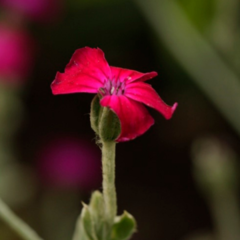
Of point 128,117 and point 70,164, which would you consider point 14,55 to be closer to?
point 70,164

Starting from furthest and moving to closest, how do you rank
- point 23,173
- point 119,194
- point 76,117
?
point 76,117 < point 119,194 < point 23,173

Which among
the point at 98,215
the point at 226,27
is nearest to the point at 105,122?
the point at 98,215

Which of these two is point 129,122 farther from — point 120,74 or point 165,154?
point 165,154

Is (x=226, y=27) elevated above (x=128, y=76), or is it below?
above

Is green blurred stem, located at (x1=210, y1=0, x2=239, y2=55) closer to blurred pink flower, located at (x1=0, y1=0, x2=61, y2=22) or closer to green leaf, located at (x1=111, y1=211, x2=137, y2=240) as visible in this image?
blurred pink flower, located at (x1=0, y1=0, x2=61, y2=22)

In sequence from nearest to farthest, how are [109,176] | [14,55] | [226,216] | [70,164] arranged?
[109,176] → [226,216] → [14,55] → [70,164]

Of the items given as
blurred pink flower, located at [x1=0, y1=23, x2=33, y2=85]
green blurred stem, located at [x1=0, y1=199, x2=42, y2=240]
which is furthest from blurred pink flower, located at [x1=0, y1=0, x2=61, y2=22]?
green blurred stem, located at [x1=0, y1=199, x2=42, y2=240]

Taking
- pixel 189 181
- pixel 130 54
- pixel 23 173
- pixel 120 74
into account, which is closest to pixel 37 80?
pixel 130 54
